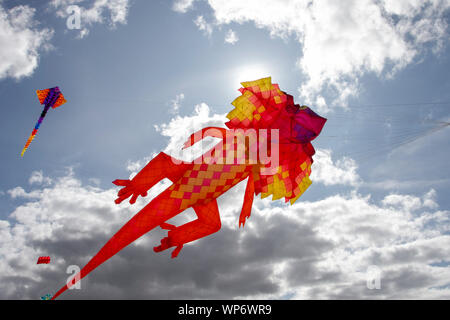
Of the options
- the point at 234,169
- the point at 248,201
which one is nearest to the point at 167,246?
the point at 248,201

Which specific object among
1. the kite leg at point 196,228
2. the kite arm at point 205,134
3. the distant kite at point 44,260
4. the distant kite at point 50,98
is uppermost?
the distant kite at point 50,98

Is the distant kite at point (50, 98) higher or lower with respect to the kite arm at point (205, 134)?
higher

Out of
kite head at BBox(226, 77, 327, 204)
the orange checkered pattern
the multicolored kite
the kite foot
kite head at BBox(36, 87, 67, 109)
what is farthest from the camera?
kite head at BBox(36, 87, 67, 109)

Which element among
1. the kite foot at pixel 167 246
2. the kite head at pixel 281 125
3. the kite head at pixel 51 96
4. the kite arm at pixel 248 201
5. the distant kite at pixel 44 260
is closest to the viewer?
the kite foot at pixel 167 246

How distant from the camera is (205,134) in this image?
24.0 ft

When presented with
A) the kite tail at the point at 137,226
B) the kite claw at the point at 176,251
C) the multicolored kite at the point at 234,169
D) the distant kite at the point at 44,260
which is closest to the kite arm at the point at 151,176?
the multicolored kite at the point at 234,169

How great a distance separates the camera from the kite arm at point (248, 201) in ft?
26.4

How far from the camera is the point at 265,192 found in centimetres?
796

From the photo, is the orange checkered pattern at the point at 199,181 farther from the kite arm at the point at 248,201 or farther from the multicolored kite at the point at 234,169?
the kite arm at the point at 248,201

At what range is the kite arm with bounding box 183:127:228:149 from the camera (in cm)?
719

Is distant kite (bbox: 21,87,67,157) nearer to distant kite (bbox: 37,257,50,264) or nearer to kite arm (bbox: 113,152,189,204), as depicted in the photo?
distant kite (bbox: 37,257,50,264)

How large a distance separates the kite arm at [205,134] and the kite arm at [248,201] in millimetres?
1298

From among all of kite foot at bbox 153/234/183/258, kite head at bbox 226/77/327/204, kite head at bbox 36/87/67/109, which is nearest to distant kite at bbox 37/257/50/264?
kite foot at bbox 153/234/183/258
